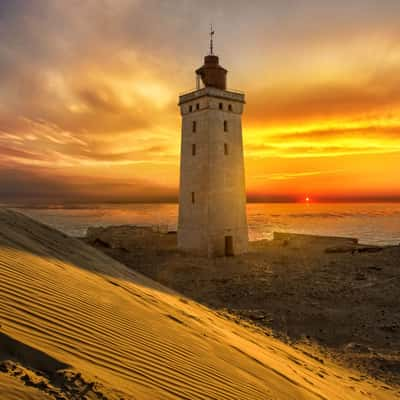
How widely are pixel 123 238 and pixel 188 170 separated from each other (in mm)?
8735

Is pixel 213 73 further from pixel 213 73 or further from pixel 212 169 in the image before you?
pixel 212 169

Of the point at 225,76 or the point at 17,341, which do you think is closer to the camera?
the point at 17,341

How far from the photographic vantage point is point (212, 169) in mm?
23641

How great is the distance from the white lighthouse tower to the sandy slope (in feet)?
51.5

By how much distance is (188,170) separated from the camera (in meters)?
24.8

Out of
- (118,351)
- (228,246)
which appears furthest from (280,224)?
(118,351)

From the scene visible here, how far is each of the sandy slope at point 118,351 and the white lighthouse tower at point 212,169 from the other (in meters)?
15.7

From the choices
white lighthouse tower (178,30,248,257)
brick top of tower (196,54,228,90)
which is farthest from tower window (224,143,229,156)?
brick top of tower (196,54,228,90)

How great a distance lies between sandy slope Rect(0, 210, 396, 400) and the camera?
3297mm

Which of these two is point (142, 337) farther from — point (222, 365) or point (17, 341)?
point (17, 341)

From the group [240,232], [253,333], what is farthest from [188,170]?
[253,333]

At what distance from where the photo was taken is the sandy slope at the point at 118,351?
3.30 metres

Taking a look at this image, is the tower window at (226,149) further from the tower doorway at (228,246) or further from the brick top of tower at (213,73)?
the tower doorway at (228,246)

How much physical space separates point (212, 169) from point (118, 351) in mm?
19861
